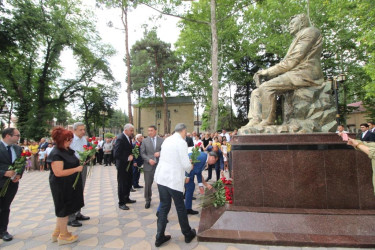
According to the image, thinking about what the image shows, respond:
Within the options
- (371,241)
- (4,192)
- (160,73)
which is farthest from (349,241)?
(160,73)

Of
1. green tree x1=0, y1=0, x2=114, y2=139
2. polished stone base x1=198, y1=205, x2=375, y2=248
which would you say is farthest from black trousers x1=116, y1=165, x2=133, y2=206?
green tree x1=0, y1=0, x2=114, y2=139

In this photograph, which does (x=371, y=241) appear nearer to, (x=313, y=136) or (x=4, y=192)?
(x=313, y=136)

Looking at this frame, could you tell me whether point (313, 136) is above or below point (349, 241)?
above

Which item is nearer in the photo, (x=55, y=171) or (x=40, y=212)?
(x=55, y=171)

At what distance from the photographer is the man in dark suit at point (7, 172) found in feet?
12.1

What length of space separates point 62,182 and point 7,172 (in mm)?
1007

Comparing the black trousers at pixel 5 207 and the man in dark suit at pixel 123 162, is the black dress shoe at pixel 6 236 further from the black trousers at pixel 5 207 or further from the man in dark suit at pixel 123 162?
the man in dark suit at pixel 123 162

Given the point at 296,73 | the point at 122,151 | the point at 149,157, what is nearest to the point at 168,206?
Answer: the point at 149,157

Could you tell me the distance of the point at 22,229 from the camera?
412cm

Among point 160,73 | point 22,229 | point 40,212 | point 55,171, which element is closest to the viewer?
point 55,171

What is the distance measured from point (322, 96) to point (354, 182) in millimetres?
1798

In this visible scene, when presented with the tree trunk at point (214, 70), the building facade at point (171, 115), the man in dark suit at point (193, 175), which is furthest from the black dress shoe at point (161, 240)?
the building facade at point (171, 115)

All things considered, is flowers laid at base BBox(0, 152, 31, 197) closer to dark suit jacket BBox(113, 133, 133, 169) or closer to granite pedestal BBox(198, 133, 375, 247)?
dark suit jacket BBox(113, 133, 133, 169)

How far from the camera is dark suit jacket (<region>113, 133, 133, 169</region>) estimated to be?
554 cm
